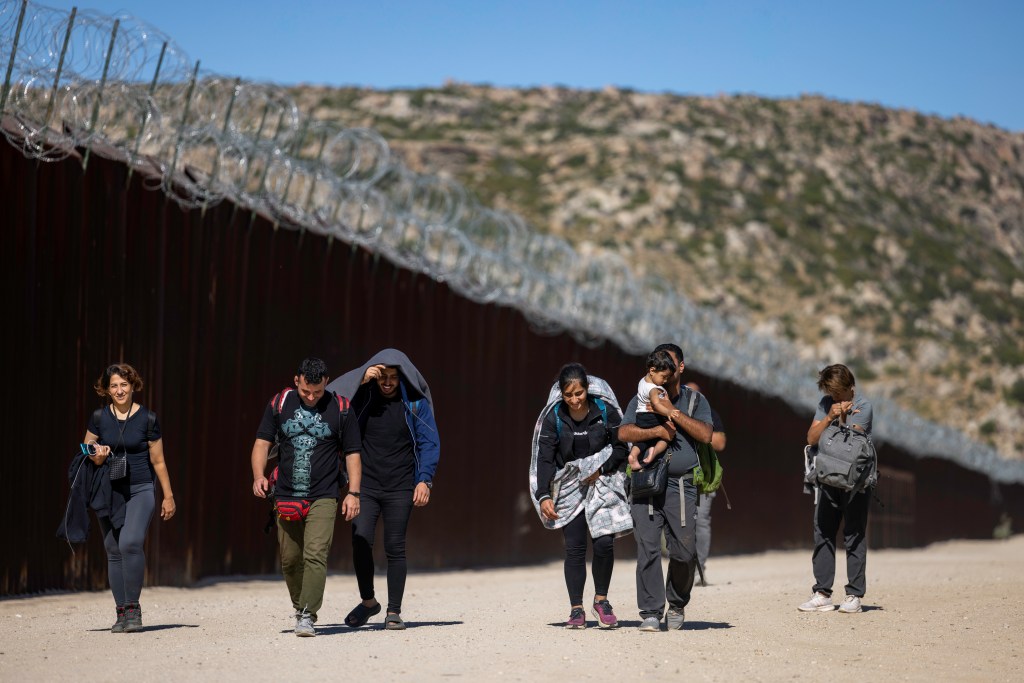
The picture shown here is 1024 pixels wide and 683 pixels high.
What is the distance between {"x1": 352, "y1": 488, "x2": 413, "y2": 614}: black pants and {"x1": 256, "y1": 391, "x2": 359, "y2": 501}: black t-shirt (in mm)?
402

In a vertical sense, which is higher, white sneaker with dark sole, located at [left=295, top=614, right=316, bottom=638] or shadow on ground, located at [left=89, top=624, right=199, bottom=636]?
white sneaker with dark sole, located at [left=295, top=614, right=316, bottom=638]

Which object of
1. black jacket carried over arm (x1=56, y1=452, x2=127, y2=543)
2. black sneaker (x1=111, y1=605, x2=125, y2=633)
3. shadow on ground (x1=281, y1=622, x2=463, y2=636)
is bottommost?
black sneaker (x1=111, y1=605, x2=125, y2=633)

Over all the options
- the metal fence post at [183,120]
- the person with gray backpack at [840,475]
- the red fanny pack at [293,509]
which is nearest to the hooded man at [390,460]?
the red fanny pack at [293,509]

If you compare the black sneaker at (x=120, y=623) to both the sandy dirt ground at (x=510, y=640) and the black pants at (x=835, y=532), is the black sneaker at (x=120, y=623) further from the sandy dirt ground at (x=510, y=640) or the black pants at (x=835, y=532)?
the black pants at (x=835, y=532)

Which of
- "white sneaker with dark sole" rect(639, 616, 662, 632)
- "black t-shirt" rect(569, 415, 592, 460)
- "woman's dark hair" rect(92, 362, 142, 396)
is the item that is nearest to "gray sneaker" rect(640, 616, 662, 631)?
"white sneaker with dark sole" rect(639, 616, 662, 632)

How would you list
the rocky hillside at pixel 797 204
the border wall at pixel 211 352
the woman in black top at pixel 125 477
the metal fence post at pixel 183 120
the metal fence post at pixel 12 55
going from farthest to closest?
the rocky hillside at pixel 797 204, the metal fence post at pixel 183 120, the border wall at pixel 211 352, the metal fence post at pixel 12 55, the woman in black top at pixel 125 477

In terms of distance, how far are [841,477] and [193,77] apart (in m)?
5.18

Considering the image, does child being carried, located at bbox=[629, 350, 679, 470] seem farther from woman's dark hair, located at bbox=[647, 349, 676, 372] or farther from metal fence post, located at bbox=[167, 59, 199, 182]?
metal fence post, located at bbox=[167, 59, 199, 182]

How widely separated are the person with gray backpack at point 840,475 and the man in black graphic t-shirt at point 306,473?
2.93 m

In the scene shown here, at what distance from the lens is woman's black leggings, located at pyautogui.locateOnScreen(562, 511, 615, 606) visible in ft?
26.9

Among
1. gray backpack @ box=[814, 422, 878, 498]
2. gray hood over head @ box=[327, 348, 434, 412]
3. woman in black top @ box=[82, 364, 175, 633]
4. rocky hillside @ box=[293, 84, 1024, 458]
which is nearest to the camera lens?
woman in black top @ box=[82, 364, 175, 633]

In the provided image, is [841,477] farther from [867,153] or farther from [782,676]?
[867,153]

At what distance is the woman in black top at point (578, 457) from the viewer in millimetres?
8203

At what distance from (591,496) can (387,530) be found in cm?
108
